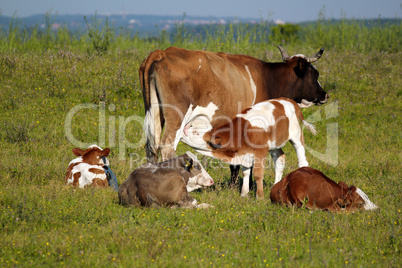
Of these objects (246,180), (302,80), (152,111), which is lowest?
(246,180)

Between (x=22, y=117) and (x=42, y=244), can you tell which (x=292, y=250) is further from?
(x=22, y=117)

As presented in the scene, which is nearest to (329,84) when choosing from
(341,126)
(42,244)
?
(341,126)

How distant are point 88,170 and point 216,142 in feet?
7.64

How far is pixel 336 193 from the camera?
272 inches

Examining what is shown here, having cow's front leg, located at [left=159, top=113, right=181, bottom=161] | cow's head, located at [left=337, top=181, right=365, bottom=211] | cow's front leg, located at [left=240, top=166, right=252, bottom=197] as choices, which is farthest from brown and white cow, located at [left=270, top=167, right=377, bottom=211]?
cow's front leg, located at [left=159, top=113, right=181, bottom=161]

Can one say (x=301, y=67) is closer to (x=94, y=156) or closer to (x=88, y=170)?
(x=94, y=156)

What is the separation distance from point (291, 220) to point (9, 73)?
10.7 metres

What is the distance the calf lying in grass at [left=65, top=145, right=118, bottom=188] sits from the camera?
26.2 feet

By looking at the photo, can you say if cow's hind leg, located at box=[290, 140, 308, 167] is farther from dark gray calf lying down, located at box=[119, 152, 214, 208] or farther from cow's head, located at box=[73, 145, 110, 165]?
cow's head, located at box=[73, 145, 110, 165]

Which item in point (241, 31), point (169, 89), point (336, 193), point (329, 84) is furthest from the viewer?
point (241, 31)

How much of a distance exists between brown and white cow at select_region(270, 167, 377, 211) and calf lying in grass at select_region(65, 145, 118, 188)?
10.2ft

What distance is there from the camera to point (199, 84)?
26.7ft

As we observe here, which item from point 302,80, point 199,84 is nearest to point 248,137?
point 199,84

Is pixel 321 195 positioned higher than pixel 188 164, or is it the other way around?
pixel 188 164
